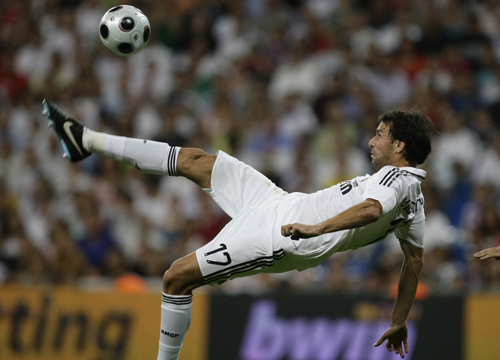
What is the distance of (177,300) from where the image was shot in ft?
19.0

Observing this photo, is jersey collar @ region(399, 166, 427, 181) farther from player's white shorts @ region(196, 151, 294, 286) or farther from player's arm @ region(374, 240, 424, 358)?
player's white shorts @ region(196, 151, 294, 286)

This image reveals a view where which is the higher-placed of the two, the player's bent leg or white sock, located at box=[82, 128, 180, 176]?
white sock, located at box=[82, 128, 180, 176]

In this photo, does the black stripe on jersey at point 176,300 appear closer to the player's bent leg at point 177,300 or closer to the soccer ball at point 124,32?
the player's bent leg at point 177,300

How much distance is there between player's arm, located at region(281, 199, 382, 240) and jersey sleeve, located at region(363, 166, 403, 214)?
7cm

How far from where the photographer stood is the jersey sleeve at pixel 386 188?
17.8ft

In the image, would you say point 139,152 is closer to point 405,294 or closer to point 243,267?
point 243,267

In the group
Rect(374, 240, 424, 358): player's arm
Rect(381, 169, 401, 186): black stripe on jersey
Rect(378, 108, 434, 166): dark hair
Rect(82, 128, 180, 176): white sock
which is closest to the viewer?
Rect(381, 169, 401, 186): black stripe on jersey

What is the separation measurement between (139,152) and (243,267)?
50.1 inches

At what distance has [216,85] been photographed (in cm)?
1283

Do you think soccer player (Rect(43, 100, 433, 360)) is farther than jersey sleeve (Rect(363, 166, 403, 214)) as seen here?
Yes

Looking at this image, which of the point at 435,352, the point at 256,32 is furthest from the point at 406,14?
the point at 435,352

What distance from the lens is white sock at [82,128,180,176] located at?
6.12 meters

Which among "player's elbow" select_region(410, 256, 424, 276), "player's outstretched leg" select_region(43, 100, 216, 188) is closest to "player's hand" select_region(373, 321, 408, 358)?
"player's elbow" select_region(410, 256, 424, 276)

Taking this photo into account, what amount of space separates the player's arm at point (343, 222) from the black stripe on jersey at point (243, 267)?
2.18 feet
